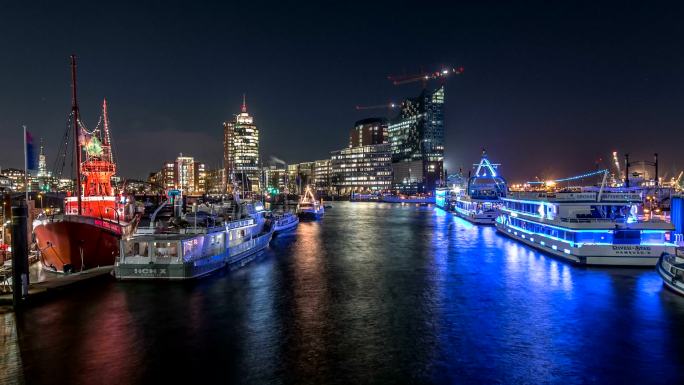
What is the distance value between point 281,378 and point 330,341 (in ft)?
13.0

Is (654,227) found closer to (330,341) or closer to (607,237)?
(607,237)

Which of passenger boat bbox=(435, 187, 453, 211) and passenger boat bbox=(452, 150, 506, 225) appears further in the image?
passenger boat bbox=(435, 187, 453, 211)

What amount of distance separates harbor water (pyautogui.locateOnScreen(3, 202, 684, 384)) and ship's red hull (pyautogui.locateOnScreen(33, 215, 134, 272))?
16.2 ft

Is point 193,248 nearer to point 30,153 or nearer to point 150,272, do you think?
point 150,272

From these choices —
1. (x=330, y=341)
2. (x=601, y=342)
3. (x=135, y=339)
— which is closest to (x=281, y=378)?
(x=330, y=341)

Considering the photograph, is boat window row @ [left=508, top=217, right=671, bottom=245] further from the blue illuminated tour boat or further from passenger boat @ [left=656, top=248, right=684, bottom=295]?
passenger boat @ [left=656, top=248, right=684, bottom=295]

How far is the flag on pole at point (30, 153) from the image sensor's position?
25703 millimetres

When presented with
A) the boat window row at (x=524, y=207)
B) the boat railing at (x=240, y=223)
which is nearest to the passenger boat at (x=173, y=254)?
the boat railing at (x=240, y=223)

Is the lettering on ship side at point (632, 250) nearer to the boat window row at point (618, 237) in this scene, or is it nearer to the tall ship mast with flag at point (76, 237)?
the boat window row at point (618, 237)

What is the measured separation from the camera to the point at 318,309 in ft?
80.1

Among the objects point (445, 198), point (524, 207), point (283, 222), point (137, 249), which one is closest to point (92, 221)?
point (137, 249)

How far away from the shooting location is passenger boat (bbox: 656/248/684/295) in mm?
25531

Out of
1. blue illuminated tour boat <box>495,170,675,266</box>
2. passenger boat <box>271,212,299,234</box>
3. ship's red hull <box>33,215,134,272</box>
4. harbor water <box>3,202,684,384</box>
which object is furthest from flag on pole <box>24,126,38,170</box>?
passenger boat <box>271,212,299,234</box>

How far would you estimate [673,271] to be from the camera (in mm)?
26203
